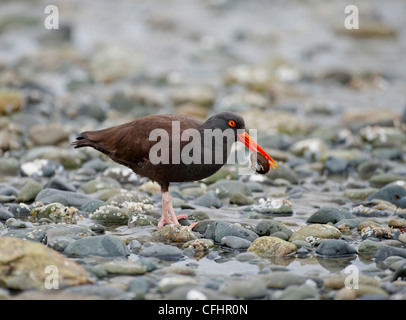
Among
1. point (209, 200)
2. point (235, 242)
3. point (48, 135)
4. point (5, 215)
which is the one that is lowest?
point (235, 242)

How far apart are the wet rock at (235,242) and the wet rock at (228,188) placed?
1.96 meters

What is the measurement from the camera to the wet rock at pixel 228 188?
26.7 ft

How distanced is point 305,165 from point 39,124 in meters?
5.14

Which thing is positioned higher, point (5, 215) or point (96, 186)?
point (96, 186)

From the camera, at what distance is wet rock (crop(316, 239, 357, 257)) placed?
5980 mm

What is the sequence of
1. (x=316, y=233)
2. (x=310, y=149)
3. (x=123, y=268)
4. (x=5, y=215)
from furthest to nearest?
(x=310, y=149) → (x=5, y=215) → (x=316, y=233) → (x=123, y=268)

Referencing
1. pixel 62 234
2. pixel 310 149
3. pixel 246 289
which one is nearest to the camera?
pixel 246 289

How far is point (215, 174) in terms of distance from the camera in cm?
898

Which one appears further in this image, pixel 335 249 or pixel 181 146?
pixel 181 146

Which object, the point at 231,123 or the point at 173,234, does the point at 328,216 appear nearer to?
the point at 231,123

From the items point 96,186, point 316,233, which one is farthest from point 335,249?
point 96,186

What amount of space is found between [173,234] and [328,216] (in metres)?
1.98
